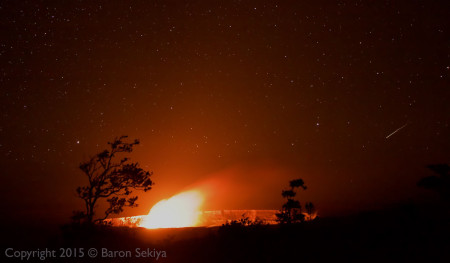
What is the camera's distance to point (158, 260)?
14672 millimetres

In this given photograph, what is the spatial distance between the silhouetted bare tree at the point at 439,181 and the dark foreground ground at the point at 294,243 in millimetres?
1069

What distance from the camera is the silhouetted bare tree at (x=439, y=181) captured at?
60.4 ft

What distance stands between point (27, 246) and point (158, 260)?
7504 mm

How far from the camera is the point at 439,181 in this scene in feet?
60.5

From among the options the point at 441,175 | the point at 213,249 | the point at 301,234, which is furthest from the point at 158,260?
the point at 441,175

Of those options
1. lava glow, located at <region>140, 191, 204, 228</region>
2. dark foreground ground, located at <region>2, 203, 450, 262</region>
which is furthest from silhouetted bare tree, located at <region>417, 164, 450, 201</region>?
lava glow, located at <region>140, 191, 204, 228</region>

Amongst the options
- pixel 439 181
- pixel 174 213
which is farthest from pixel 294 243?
pixel 174 213

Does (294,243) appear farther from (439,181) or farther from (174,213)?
(174,213)

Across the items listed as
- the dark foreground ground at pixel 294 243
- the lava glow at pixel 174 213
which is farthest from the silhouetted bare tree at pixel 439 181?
the lava glow at pixel 174 213

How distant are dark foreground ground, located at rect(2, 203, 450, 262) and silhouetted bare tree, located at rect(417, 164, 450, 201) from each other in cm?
107

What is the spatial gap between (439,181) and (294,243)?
9.12 m

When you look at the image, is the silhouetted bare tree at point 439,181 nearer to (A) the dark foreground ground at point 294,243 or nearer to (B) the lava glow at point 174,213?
(A) the dark foreground ground at point 294,243

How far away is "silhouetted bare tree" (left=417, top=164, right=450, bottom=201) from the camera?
18.4 metres

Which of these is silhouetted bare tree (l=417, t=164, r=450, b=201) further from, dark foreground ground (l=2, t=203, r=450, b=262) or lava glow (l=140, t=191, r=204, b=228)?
lava glow (l=140, t=191, r=204, b=228)
